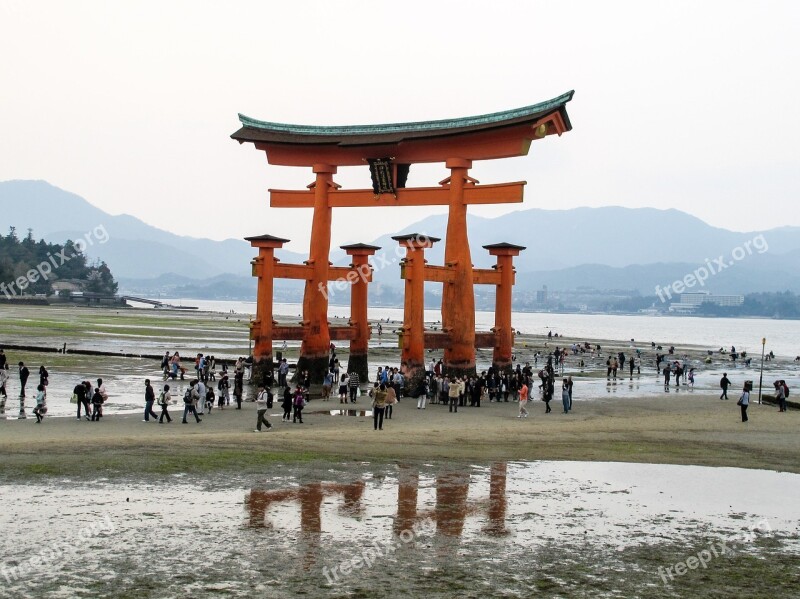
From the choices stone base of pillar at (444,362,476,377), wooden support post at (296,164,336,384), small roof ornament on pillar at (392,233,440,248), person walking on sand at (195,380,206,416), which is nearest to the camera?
person walking on sand at (195,380,206,416)

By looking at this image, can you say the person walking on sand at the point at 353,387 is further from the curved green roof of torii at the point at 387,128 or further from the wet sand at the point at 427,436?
the curved green roof of torii at the point at 387,128

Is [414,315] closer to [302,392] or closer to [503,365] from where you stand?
[503,365]

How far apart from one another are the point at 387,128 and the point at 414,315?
32.5 ft

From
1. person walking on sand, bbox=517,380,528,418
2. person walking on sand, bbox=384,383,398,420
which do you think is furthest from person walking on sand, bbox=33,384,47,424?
person walking on sand, bbox=517,380,528,418

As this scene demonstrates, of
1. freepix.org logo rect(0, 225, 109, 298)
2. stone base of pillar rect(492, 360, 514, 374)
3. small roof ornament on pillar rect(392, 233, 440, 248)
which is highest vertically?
freepix.org logo rect(0, 225, 109, 298)

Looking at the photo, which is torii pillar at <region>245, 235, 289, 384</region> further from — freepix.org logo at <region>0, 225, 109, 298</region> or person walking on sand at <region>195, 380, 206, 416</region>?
freepix.org logo at <region>0, 225, 109, 298</region>

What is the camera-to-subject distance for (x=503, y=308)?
41.0 m

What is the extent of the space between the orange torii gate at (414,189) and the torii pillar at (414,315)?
179 millimetres

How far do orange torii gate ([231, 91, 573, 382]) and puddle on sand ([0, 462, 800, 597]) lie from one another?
1864 centimetres

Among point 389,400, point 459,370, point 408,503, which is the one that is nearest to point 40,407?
point 389,400

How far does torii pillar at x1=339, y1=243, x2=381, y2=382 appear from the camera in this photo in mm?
40938

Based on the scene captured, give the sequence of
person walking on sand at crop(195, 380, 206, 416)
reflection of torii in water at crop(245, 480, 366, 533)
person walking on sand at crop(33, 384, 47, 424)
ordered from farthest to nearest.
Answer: person walking on sand at crop(195, 380, 206, 416)
person walking on sand at crop(33, 384, 47, 424)
reflection of torii in water at crop(245, 480, 366, 533)

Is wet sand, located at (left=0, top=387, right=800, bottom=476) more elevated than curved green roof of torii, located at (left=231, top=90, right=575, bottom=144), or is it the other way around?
curved green roof of torii, located at (left=231, top=90, right=575, bottom=144)

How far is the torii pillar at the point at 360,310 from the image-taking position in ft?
134
